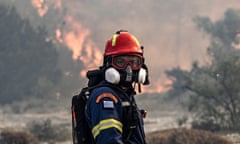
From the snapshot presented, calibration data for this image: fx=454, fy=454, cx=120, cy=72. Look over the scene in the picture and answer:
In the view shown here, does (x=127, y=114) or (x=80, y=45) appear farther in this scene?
(x=80, y=45)

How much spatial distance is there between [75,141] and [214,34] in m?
43.0

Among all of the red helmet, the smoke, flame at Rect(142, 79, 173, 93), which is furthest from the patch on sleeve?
the smoke

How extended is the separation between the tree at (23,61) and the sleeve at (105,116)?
38.8 meters

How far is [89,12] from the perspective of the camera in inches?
2226

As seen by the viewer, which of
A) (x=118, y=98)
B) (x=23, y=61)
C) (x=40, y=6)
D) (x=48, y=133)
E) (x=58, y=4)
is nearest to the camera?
(x=118, y=98)

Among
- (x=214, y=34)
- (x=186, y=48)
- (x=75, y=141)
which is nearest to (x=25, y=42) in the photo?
(x=214, y=34)

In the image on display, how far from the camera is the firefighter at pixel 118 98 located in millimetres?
2639

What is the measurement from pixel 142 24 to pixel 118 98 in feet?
185

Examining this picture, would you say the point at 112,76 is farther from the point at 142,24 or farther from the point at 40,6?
the point at 142,24

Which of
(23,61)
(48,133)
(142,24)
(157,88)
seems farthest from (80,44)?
(48,133)

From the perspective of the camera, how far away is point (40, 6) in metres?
50.3

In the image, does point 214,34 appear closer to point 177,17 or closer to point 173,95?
point 173,95

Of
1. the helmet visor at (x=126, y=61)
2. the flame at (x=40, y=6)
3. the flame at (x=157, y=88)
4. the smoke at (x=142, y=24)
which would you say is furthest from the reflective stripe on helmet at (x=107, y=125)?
the flame at (x=40, y=6)

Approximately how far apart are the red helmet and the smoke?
46434 mm
